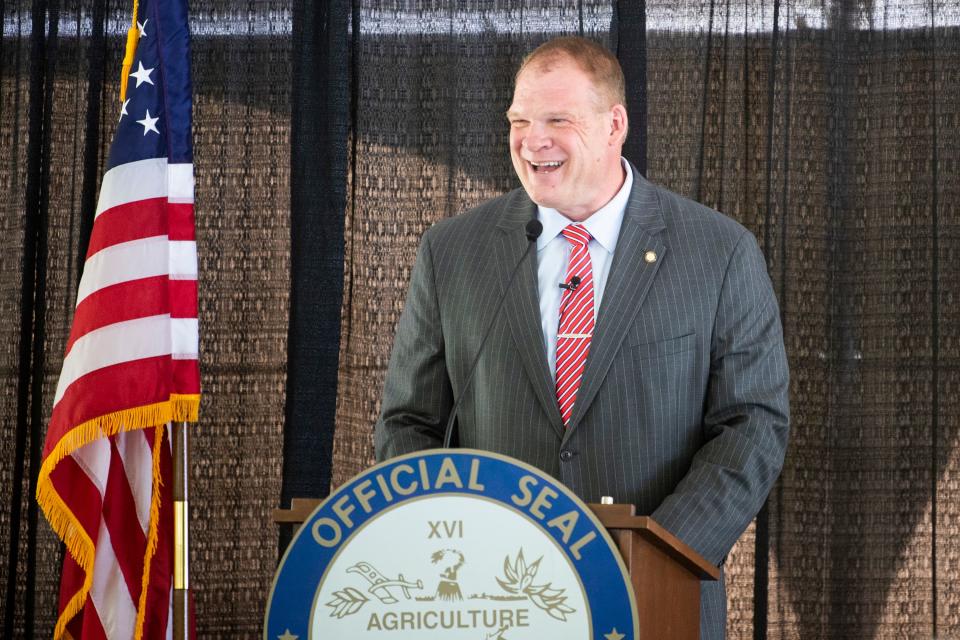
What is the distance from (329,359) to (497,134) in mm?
809

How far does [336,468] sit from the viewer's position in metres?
3.24

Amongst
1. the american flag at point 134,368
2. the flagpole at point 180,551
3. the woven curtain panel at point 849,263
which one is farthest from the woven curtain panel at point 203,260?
the woven curtain panel at point 849,263

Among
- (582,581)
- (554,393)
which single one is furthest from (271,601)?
(554,393)

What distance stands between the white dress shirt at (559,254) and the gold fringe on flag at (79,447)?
3.02 ft

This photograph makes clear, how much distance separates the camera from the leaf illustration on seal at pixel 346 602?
4.37 ft

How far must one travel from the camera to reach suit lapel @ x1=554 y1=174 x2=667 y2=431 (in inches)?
72.6

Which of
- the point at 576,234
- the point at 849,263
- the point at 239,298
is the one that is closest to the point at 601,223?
the point at 576,234

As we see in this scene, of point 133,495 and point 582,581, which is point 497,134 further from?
point 582,581

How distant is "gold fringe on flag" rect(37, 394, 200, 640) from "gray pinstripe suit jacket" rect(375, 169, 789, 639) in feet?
2.23

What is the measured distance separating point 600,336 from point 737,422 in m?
0.27

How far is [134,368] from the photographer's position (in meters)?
2.49

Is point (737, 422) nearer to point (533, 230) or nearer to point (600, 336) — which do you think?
point (600, 336)

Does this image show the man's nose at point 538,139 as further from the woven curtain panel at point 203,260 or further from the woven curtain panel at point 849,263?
the woven curtain panel at point 203,260

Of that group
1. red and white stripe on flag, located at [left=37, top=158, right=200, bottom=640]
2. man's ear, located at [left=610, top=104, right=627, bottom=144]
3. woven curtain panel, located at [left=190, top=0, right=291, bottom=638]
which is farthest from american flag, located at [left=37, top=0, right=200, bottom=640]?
man's ear, located at [left=610, top=104, right=627, bottom=144]
